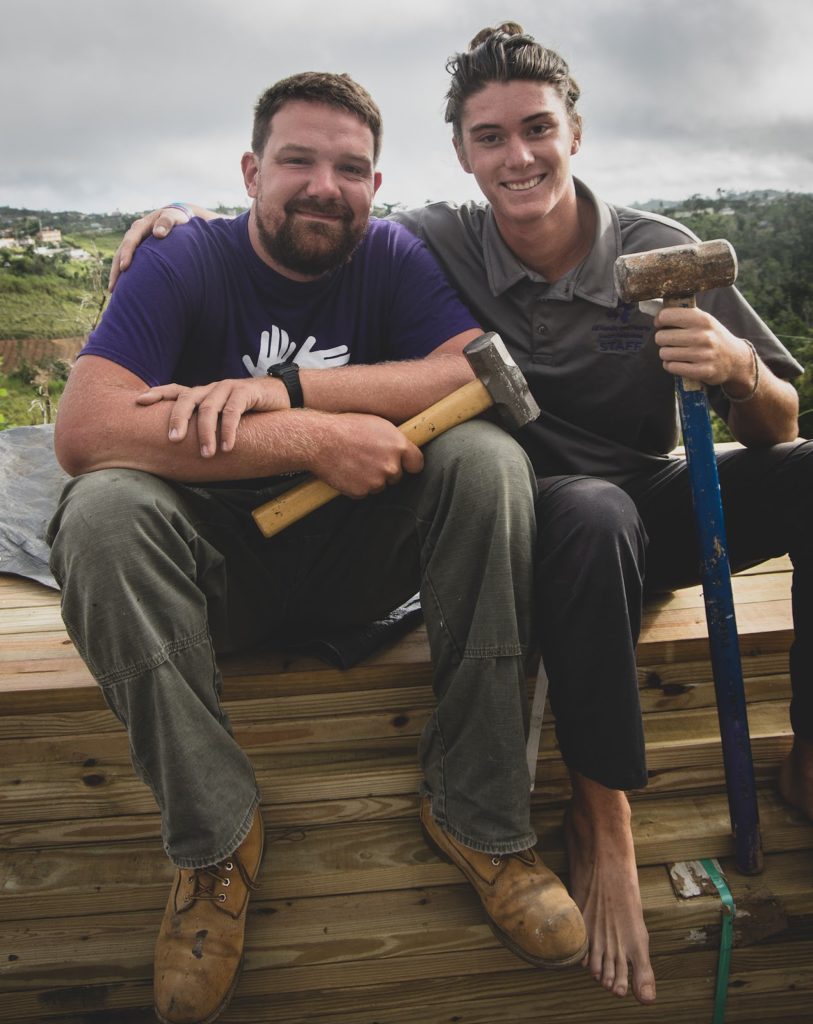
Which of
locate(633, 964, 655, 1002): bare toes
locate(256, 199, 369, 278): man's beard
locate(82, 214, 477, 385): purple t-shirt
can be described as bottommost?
locate(633, 964, 655, 1002): bare toes

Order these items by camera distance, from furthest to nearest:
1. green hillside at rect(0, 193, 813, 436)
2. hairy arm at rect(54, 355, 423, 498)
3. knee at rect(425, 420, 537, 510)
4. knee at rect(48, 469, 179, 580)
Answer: green hillside at rect(0, 193, 813, 436)
hairy arm at rect(54, 355, 423, 498)
knee at rect(425, 420, 537, 510)
knee at rect(48, 469, 179, 580)

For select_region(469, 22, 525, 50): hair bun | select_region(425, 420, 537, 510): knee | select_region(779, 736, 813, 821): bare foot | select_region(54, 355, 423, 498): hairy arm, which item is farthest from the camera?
select_region(469, 22, 525, 50): hair bun

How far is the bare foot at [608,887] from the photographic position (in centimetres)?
173

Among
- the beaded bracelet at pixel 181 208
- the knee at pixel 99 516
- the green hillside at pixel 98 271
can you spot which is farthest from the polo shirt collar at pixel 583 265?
the green hillside at pixel 98 271

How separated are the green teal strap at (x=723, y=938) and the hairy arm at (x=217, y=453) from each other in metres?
1.22

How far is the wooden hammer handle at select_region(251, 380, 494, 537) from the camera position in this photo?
1.87m

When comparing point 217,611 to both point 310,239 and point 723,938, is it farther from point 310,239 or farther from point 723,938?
point 723,938

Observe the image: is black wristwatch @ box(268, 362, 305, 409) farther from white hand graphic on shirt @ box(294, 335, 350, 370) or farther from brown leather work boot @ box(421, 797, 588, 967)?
brown leather work boot @ box(421, 797, 588, 967)

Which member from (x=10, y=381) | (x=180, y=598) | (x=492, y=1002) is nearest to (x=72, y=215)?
(x=10, y=381)

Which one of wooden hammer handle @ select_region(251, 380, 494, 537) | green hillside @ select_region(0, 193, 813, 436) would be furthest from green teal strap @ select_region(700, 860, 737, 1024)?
green hillside @ select_region(0, 193, 813, 436)

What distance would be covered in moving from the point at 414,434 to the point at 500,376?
0.24 meters

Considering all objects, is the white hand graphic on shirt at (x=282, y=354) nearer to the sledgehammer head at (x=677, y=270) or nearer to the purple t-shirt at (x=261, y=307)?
the purple t-shirt at (x=261, y=307)

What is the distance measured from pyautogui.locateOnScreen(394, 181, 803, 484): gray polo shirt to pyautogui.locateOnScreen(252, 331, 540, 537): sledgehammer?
0.39m

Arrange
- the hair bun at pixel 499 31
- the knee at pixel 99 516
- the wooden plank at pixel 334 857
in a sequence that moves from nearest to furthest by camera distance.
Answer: the knee at pixel 99 516 → the wooden plank at pixel 334 857 → the hair bun at pixel 499 31
